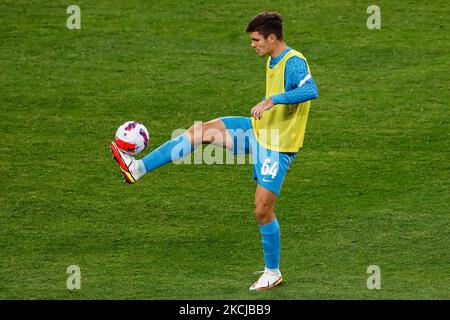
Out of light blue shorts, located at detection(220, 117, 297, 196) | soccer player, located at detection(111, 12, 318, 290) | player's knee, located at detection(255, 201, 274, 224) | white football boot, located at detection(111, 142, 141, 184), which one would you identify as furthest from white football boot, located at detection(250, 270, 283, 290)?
white football boot, located at detection(111, 142, 141, 184)

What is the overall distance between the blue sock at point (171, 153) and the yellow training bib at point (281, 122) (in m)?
0.75

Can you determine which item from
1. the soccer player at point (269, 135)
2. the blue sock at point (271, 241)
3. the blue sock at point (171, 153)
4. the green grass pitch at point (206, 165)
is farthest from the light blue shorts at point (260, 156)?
the green grass pitch at point (206, 165)

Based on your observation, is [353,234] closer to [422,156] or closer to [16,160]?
[422,156]

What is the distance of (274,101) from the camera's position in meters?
9.76

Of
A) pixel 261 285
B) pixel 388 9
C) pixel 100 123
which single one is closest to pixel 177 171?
pixel 100 123

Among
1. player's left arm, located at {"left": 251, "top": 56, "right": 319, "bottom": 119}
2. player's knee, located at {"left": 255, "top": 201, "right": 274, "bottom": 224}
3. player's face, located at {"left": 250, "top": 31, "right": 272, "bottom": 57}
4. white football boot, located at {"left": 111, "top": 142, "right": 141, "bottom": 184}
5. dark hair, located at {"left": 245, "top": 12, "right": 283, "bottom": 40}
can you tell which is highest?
dark hair, located at {"left": 245, "top": 12, "right": 283, "bottom": 40}

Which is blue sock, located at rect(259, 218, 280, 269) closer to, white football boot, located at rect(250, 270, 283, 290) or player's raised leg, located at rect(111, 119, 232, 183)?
white football boot, located at rect(250, 270, 283, 290)

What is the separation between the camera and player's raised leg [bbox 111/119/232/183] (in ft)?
34.0

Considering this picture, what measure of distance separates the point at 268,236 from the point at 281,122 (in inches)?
44.5

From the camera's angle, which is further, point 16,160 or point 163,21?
point 163,21

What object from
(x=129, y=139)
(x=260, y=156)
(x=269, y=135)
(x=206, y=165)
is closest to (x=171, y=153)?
(x=129, y=139)

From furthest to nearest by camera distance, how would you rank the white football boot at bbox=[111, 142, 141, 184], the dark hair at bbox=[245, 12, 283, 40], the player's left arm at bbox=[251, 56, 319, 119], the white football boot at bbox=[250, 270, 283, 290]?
the white football boot at bbox=[250, 270, 283, 290]
the white football boot at bbox=[111, 142, 141, 184]
the dark hair at bbox=[245, 12, 283, 40]
the player's left arm at bbox=[251, 56, 319, 119]

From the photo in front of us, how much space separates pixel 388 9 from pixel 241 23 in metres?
2.49

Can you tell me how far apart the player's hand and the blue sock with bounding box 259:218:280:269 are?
1322 millimetres
